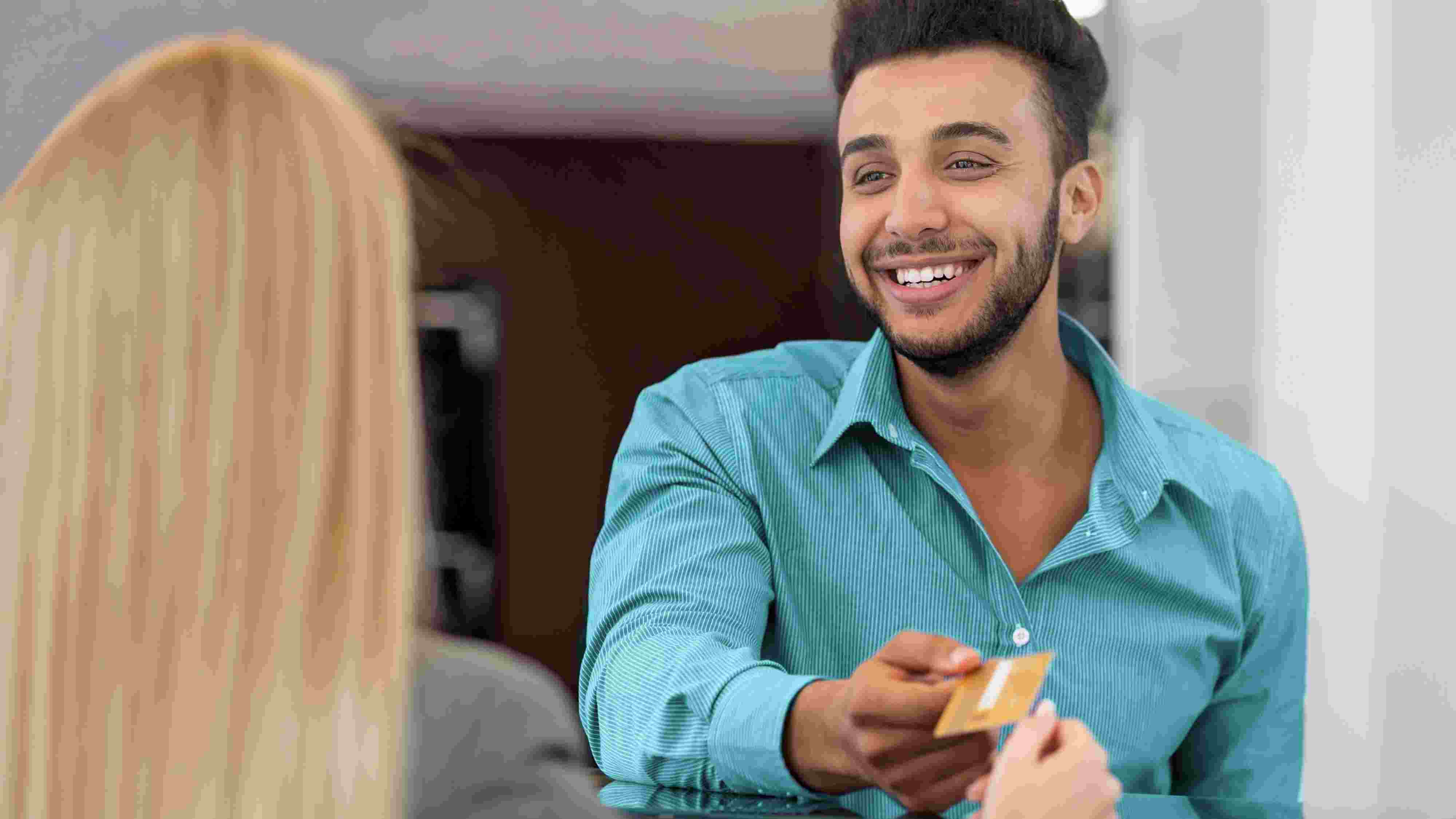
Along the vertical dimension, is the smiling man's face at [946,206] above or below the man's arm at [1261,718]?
above

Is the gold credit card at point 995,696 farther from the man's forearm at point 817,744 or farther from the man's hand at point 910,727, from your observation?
the man's forearm at point 817,744

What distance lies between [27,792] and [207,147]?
38cm

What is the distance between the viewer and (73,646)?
30.7 inches

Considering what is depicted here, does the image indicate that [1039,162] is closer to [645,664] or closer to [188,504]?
[645,664]

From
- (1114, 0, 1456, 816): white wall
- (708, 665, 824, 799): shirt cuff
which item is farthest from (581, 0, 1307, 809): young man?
(1114, 0, 1456, 816): white wall

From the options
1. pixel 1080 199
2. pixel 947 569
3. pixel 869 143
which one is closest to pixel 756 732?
pixel 947 569

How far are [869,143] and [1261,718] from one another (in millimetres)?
908

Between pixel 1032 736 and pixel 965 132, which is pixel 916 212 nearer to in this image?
pixel 965 132

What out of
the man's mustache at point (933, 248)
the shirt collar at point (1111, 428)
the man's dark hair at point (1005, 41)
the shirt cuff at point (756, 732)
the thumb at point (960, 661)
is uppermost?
the man's dark hair at point (1005, 41)

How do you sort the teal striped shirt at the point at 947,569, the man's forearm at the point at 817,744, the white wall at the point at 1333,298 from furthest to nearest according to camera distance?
the white wall at the point at 1333,298
the teal striped shirt at the point at 947,569
the man's forearm at the point at 817,744

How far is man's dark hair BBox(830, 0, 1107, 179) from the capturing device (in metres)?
1.86

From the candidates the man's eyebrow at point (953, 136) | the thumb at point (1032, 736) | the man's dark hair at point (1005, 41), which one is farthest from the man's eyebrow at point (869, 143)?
the thumb at point (1032, 736)

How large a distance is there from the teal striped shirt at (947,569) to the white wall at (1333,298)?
93 centimetres

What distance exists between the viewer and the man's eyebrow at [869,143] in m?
1.82
